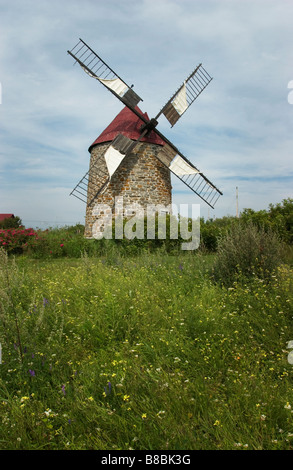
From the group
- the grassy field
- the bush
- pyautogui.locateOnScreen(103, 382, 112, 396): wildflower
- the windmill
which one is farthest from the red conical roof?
pyautogui.locateOnScreen(103, 382, 112, 396): wildflower

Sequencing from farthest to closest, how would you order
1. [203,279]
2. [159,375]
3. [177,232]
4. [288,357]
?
[177,232] < [203,279] < [288,357] < [159,375]

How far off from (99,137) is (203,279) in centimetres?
1202

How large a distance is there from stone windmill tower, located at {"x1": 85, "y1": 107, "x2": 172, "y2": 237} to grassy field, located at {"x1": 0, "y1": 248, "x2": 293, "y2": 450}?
10.0 metres

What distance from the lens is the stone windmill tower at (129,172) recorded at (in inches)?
598

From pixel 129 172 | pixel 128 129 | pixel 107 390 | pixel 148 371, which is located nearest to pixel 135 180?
pixel 129 172

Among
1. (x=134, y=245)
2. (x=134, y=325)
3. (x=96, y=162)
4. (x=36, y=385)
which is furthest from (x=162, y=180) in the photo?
(x=36, y=385)

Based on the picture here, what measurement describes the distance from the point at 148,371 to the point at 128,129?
13.7 meters

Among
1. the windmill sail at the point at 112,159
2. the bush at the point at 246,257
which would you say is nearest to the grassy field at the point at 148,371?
the bush at the point at 246,257

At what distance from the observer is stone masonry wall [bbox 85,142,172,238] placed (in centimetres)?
1520

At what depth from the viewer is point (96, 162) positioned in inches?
633

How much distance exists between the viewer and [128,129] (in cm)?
1546

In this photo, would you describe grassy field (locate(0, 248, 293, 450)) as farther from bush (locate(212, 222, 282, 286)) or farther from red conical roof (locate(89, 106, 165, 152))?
red conical roof (locate(89, 106, 165, 152))

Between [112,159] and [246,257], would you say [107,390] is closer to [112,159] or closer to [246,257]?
[246,257]
